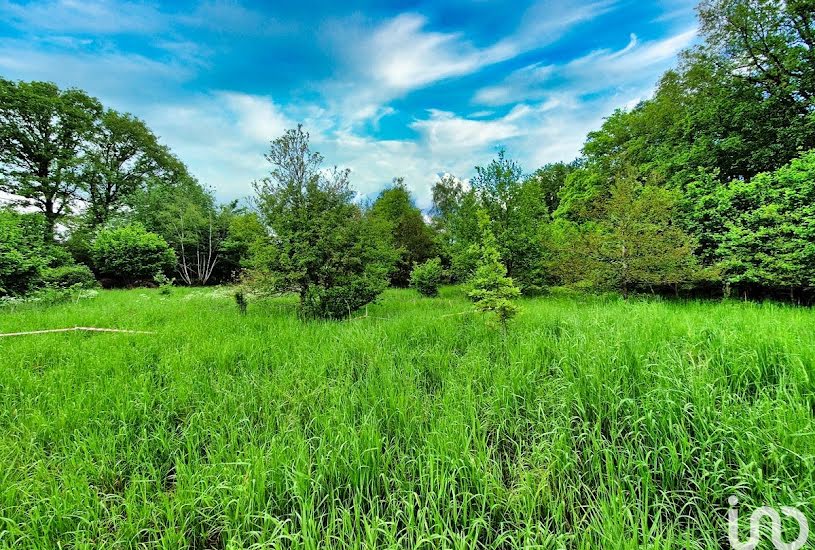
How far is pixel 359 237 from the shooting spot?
750cm

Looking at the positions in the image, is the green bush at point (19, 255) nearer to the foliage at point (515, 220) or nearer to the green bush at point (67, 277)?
the green bush at point (67, 277)

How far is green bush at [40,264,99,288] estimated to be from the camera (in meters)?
9.59

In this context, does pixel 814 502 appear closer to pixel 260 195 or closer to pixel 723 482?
pixel 723 482

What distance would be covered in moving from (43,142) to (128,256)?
40.0ft

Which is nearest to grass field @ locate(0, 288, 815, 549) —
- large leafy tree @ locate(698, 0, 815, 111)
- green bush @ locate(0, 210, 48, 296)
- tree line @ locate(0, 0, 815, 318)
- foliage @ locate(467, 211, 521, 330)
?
foliage @ locate(467, 211, 521, 330)

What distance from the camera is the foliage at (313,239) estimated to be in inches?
280

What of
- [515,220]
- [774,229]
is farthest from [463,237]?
[774,229]

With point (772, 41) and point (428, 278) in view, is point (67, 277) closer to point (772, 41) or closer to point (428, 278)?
point (428, 278)

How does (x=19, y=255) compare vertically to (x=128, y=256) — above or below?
below

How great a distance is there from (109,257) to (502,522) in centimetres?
2311

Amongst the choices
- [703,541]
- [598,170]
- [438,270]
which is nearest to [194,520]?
[703,541]

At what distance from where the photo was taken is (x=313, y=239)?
7188mm

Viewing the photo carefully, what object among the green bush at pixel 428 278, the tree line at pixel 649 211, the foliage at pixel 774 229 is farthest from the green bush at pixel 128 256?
the foliage at pixel 774 229

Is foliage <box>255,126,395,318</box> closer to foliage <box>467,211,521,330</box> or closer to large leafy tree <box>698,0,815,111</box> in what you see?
foliage <box>467,211,521,330</box>
